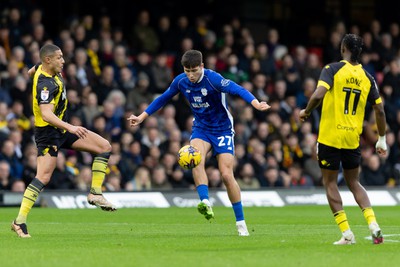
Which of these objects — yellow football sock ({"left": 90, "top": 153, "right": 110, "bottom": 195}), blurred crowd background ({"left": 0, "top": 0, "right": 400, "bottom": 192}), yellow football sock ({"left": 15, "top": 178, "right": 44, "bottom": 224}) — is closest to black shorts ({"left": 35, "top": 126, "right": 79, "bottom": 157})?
yellow football sock ({"left": 15, "top": 178, "right": 44, "bottom": 224})

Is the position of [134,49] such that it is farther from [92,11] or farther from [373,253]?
[373,253]

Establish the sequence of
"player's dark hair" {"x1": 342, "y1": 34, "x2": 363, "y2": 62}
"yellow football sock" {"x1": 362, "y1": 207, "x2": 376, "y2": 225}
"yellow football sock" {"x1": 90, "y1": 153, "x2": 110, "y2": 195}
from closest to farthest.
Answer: "player's dark hair" {"x1": 342, "y1": 34, "x2": 363, "y2": 62}, "yellow football sock" {"x1": 362, "y1": 207, "x2": 376, "y2": 225}, "yellow football sock" {"x1": 90, "y1": 153, "x2": 110, "y2": 195}

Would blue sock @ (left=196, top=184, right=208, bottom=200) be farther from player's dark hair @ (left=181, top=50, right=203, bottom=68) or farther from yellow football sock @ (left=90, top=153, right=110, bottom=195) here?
player's dark hair @ (left=181, top=50, right=203, bottom=68)

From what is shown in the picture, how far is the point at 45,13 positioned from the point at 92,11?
4.00 ft

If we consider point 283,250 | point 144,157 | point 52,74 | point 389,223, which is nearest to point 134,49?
point 144,157

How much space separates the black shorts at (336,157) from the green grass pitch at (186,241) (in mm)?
895

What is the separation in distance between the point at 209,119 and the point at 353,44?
2.74 meters

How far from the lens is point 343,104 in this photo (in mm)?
12516

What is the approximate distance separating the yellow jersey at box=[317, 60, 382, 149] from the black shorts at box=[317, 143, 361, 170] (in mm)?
56

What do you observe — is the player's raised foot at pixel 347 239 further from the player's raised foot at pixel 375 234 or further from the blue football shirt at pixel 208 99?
the blue football shirt at pixel 208 99

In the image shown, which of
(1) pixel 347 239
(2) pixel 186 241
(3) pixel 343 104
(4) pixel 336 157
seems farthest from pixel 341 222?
(2) pixel 186 241

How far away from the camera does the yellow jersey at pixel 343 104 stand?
491 inches

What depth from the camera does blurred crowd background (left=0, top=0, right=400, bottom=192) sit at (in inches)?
910

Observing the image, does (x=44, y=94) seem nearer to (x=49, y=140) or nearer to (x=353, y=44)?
(x=49, y=140)
